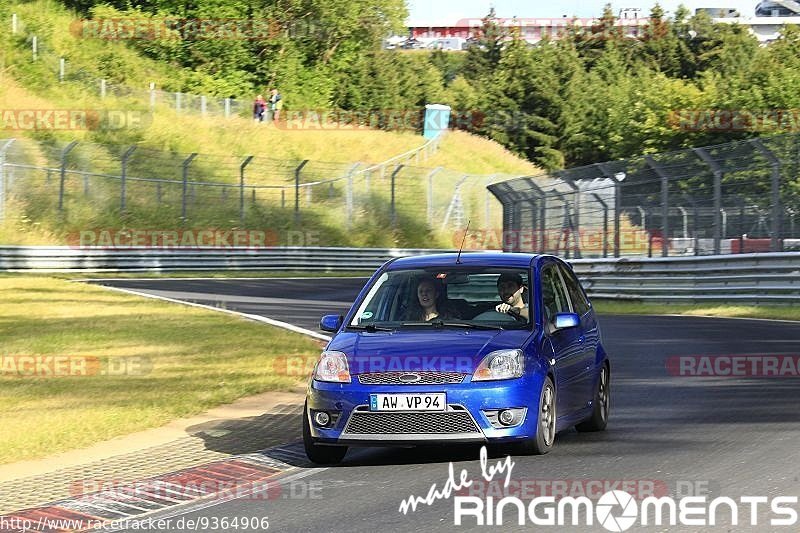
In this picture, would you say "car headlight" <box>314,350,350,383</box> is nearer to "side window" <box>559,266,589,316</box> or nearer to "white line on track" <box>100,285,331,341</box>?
"side window" <box>559,266,589,316</box>

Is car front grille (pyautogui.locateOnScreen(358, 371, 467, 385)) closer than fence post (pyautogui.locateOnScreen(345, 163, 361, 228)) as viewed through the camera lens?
Yes

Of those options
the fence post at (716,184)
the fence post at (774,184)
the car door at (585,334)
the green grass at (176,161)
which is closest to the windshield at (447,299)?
the car door at (585,334)

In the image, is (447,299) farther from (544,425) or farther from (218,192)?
(218,192)

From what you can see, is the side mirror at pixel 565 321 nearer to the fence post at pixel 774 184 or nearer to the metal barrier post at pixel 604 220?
the fence post at pixel 774 184

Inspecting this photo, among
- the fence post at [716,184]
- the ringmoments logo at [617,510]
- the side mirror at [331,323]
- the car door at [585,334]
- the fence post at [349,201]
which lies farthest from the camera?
the fence post at [349,201]

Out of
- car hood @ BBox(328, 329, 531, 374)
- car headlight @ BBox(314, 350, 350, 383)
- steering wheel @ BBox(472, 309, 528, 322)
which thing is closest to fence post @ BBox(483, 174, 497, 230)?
steering wheel @ BBox(472, 309, 528, 322)

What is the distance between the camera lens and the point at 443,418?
9.27 metres

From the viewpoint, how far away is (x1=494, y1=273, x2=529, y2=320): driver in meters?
10.3

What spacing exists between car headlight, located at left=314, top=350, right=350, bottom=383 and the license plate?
30 cm

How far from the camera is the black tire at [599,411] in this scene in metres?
10.9

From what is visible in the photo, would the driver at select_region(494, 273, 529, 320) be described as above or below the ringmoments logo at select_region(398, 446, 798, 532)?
above

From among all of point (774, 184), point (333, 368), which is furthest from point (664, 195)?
point (333, 368)

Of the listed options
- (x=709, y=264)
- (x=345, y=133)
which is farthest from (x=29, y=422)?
(x=345, y=133)

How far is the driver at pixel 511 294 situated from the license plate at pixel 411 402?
1258 mm
